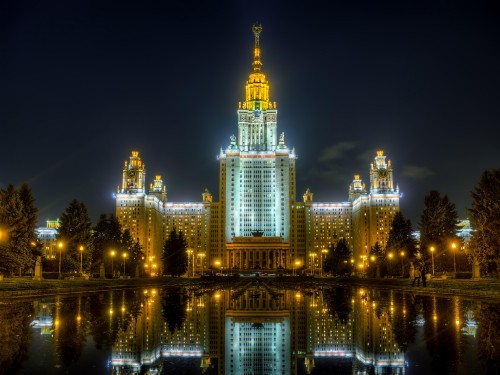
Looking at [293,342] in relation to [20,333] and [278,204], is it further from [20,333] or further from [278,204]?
[278,204]

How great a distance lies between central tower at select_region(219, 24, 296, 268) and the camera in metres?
174

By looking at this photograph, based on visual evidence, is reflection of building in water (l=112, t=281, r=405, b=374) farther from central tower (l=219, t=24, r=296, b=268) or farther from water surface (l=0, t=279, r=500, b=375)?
central tower (l=219, t=24, r=296, b=268)

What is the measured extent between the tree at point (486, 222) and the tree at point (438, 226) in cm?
2024

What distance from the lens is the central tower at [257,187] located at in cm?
17375

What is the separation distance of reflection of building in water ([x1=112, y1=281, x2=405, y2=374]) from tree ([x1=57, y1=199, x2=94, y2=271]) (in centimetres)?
5255

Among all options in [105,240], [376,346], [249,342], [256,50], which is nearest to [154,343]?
A: [249,342]

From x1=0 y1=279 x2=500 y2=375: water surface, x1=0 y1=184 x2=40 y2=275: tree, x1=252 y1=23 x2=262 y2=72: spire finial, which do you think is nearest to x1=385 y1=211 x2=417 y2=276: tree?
x1=0 y1=184 x2=40 y2=275: tree

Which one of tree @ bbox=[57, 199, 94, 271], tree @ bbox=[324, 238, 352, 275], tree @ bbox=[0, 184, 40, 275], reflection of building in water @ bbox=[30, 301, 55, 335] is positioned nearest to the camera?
reflection of building in water @ bbox=[30, 301, 55, 335]

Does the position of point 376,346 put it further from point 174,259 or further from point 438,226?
point 174,259

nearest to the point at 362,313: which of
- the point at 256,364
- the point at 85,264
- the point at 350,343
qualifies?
the point at 350,343

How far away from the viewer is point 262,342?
1474 centimetres

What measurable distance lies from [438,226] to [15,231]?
54.7 meters

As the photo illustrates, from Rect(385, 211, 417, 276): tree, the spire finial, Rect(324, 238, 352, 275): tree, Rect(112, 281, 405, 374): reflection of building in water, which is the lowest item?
Rect(112, 281, 405, 374): reflection of building in water

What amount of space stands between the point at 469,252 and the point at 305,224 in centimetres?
12667
